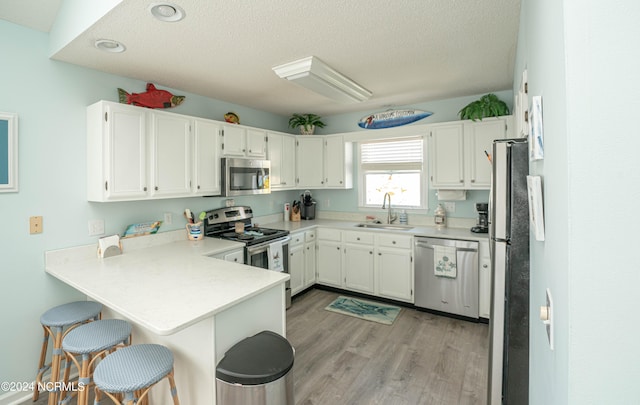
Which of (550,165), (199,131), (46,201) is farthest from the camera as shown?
(199,131)

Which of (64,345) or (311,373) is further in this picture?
(311,373)

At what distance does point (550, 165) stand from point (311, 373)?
2.28 meters

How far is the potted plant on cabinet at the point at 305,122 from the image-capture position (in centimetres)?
452

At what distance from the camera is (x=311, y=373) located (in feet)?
7.91

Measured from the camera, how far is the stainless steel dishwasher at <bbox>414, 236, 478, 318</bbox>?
3.22m

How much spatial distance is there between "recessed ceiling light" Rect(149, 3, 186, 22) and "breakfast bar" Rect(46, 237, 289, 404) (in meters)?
1.62

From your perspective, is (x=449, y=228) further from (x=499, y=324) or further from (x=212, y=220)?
(x=212, y=220)

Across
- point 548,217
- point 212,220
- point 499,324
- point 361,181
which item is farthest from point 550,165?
point 361,181

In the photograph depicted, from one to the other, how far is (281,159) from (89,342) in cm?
296

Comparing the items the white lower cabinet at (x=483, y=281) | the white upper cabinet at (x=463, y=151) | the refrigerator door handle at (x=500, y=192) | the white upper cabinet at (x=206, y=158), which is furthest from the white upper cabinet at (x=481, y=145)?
the white upper cabinet at (x=206, y=158)

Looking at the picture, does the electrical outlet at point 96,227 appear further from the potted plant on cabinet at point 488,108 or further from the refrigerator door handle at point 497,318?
the potted plant on cabinet at point 488,108

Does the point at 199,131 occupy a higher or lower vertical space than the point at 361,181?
higher

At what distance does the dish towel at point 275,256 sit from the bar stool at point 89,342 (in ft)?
5.41

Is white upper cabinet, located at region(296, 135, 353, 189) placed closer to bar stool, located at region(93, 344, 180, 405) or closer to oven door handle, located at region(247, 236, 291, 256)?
oven door handle, located at region(247, 236, 291, 256)
